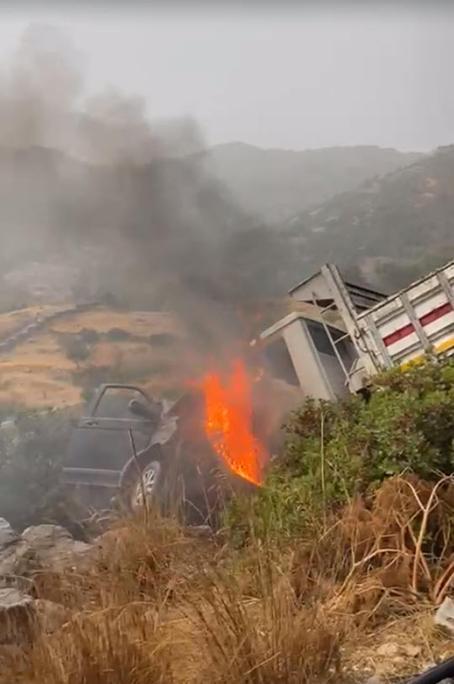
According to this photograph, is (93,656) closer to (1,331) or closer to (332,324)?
(332,324)

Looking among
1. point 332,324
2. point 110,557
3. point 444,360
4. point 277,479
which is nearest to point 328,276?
→ point 332,324

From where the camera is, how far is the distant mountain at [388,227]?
6.52m

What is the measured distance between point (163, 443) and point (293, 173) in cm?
291

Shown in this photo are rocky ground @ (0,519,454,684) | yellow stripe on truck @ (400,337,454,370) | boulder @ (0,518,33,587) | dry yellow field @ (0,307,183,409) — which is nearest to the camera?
rocky ground @ (0,519,454,684)

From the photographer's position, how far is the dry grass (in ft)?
7.01

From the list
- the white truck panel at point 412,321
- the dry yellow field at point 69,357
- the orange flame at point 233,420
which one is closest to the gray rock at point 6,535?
the dry yellow field at point 69,357

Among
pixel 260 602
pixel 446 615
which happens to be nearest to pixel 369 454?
pixel 446 615

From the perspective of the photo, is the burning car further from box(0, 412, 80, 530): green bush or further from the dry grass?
the dry grass

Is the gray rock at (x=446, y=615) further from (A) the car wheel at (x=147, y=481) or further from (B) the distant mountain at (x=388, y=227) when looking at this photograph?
(B) the distant mountain at (x=388, y=227)

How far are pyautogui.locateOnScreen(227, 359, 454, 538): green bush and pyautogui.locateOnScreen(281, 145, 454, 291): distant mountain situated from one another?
2261 millimetres

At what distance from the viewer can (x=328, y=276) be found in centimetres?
536

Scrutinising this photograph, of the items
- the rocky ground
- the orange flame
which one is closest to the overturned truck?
the orange flame

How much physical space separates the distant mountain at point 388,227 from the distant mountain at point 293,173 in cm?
12

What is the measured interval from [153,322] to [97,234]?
2.95 ft
